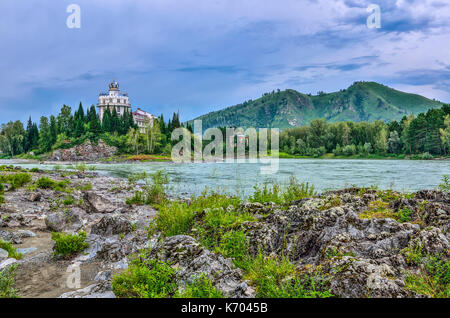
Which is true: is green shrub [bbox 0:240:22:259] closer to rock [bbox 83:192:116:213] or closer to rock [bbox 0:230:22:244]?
rock [bbox 0:230:22:244]

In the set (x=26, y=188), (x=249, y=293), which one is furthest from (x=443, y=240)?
(x=26, y=188)

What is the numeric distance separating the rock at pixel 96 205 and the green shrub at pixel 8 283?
6387mm

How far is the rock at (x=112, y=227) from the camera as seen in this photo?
862 centimetres

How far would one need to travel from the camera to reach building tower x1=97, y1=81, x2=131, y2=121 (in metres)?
151

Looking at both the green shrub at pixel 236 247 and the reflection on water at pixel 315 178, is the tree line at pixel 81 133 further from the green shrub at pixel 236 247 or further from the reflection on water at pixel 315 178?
the green shrub at pixel 236 247

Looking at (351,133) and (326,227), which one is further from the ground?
(351,133)

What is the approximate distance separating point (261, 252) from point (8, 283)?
5020mm

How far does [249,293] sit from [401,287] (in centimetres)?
216

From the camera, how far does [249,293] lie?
422 cm

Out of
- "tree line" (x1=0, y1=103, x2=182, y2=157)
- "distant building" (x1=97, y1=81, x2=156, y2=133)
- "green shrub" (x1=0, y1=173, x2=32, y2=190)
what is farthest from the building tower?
"green shrub" (x1=0, y1=173, x2=32, y2=190)

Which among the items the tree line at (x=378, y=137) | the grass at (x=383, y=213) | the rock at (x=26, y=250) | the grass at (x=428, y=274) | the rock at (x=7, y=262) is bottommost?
the rock at (x=26, y=250)

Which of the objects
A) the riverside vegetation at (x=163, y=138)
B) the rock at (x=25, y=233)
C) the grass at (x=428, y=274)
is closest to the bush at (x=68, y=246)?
A: the rock at (x=25, y=233)

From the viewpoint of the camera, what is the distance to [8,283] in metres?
5.15

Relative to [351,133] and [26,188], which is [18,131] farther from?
[351,133]
